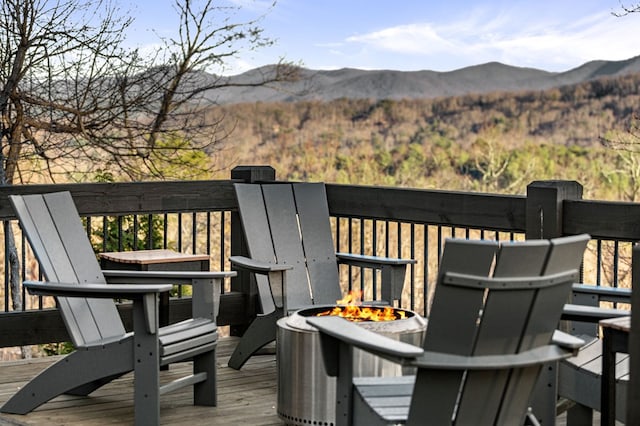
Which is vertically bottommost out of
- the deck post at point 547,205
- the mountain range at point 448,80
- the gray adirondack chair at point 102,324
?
the gray adirondack chair at point 102,324


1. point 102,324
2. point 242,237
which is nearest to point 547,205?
point 102,324

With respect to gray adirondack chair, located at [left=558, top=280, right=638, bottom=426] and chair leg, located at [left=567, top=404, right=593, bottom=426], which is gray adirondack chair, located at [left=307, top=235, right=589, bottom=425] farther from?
chair leg, located at [left=567, top=404, right=593, bottom=426]

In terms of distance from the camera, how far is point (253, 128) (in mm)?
15812

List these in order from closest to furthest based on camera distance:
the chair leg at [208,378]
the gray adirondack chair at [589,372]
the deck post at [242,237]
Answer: the gray adirondack chair at [589,372] → the chair leg at [208,378] → the deck post at [242,237]

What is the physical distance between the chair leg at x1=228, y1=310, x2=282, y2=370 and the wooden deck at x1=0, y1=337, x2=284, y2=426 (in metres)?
0.07

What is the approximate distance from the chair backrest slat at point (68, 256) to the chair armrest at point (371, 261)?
1.31 metres

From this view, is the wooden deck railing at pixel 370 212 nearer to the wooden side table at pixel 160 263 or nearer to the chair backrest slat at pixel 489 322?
the wooden side table at pixel 160 263

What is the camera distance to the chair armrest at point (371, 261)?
4654mm

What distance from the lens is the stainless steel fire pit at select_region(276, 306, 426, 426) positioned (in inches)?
150

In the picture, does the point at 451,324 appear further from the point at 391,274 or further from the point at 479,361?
the point at 391,274

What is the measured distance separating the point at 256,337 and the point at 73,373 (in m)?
1.19

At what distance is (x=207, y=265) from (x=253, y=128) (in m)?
10.8

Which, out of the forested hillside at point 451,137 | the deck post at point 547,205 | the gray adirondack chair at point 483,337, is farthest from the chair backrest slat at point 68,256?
the forested hillside at point 451,137

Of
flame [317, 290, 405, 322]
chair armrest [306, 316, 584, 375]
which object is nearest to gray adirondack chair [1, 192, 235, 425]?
flame [317, 290, 405, 322]
